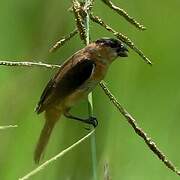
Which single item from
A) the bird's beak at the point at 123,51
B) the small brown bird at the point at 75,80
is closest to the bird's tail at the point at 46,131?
the small brown bird at the point at 75,80

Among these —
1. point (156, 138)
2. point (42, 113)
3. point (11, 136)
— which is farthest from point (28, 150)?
point (156, 138)

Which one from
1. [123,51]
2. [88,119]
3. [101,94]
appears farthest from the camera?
[123,51]

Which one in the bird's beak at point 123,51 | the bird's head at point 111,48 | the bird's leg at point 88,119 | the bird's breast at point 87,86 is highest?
the bird's head at point 111,48

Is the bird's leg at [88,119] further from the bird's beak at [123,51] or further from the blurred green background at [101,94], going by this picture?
the bird's beak at [123,51]

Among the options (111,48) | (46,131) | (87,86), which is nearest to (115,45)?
(111,48)

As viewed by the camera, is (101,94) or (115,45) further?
(115,45)

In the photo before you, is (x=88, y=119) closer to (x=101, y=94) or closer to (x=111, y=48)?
(x=101, y=94)

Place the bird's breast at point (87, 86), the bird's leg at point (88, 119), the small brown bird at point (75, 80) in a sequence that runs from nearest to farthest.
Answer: the bird's leg at point (88, 119) → the small brown bird at point (75, 80) → the bird's breast at point (87, 86)
